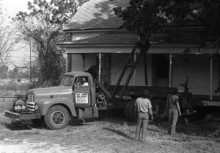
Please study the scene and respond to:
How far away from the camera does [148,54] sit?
21.0 meters

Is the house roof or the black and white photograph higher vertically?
the house roof

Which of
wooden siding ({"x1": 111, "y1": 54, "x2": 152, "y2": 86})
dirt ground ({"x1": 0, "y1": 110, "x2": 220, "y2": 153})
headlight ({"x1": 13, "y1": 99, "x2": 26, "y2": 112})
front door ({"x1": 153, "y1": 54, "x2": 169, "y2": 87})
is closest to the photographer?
dirt ground ({"x1": 0, "y1": 110, "x2": 220, "y2": 153})

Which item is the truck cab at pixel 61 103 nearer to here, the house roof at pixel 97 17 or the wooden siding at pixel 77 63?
the house roof at pixel 97 17

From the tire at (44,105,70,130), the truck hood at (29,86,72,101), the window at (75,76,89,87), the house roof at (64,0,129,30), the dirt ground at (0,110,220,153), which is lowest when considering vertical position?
the dirt ground at (0,110,220,153)

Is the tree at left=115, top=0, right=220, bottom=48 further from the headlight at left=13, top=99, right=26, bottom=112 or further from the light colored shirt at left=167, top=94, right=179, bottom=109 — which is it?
the headlight at left=13, top=99, right=26, bottom=112

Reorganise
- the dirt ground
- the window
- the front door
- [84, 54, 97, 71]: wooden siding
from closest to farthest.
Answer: the dirt ground < the window < the front door < [84, 54, 97, 71]: wooden siding

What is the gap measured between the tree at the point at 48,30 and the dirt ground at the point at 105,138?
58.2ft

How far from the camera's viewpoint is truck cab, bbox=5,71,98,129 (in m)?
13.4

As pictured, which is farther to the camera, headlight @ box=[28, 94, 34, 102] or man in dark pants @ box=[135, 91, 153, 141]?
headlight @ box=[28, 94, 34, 102]

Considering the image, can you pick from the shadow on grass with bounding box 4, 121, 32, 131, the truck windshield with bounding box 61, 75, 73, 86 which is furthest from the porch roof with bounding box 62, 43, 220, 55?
the shadow on grass with bounding box 4, 121, 32, 131

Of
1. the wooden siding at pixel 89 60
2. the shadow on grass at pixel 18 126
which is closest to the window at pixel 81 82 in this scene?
the shadow on grass at pixel 18 126

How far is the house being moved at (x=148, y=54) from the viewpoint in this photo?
688 inches

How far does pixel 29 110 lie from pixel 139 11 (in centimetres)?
609

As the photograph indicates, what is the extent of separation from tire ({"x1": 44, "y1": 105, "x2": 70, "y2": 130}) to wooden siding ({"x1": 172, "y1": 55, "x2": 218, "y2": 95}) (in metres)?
8.45
